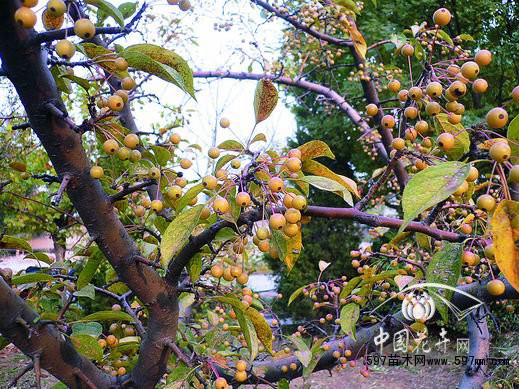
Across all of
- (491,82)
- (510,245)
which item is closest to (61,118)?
(510,245)

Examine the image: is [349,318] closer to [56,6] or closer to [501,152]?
[501,152]

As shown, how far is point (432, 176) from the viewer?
0.59 m

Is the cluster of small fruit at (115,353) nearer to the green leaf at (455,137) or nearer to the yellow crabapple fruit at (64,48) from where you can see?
the yellow crabapple fruit at (64,48)

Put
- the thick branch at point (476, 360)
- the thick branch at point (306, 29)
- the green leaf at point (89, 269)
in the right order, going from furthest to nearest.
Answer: the thick branch at point (306, 29), the thick branch at point (476, 360), the green leaf at point (89, 269)

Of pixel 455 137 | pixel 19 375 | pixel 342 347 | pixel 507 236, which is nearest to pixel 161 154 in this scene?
pixel 19 375

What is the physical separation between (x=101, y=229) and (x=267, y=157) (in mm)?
382

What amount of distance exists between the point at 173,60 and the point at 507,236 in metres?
0.62

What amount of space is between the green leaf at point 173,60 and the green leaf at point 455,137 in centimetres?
56

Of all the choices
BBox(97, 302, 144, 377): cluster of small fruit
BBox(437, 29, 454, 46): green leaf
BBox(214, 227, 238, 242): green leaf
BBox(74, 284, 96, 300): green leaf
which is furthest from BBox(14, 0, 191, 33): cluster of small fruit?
BBox(437, 29, 454, 46): green leaf

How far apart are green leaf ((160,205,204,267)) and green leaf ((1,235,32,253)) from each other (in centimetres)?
67

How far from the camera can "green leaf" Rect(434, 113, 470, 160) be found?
35.7 inches

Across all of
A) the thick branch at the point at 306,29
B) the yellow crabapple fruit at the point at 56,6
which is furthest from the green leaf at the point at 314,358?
the thick branch at the point at 306,29

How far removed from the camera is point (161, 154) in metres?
1.14

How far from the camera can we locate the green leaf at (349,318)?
50.3 inches
